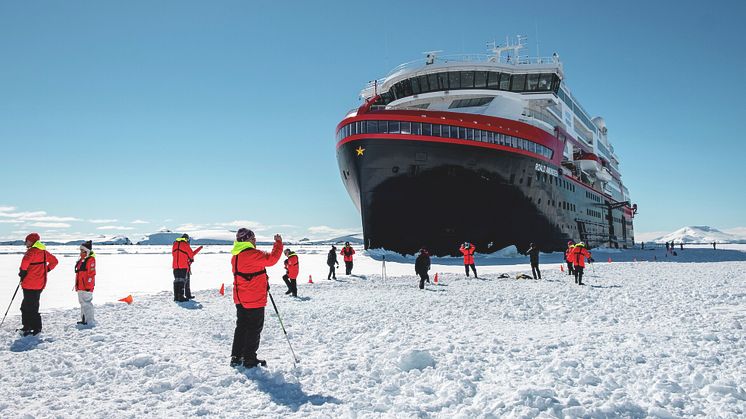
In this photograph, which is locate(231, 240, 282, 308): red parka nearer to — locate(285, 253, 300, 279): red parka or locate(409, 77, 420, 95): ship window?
locate(285, 253, 300, 279): red parka

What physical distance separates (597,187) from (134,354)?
1869 inches

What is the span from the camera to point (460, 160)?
82.8ft

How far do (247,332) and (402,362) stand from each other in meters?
1.81

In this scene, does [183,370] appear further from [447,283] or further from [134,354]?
[447,283]

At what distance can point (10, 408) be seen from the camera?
4043mm

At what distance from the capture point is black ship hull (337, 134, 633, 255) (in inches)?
994

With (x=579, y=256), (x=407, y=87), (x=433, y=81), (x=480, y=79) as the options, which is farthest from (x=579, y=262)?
(x=407, y=87)

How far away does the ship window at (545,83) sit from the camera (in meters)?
31.0

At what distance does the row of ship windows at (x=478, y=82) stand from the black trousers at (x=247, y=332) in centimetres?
2743

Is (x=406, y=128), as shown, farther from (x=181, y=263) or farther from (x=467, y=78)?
(x=181, y=263)

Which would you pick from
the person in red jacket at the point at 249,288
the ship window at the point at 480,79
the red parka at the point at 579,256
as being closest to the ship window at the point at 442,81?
the ship window at the point at 480,79

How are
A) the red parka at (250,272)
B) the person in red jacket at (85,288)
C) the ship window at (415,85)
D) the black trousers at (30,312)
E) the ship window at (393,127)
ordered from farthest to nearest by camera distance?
the ship window at (415,85) < the ship window at (393,127) < the person in red jacket at (85,288) < the black trousers at (30,312) < the red parka at (250,272)

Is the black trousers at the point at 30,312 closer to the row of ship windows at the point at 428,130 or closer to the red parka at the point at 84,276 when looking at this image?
the red parka at the point at 84,276

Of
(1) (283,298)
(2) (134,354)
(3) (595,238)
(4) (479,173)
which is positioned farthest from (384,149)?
(3) (595,238)
